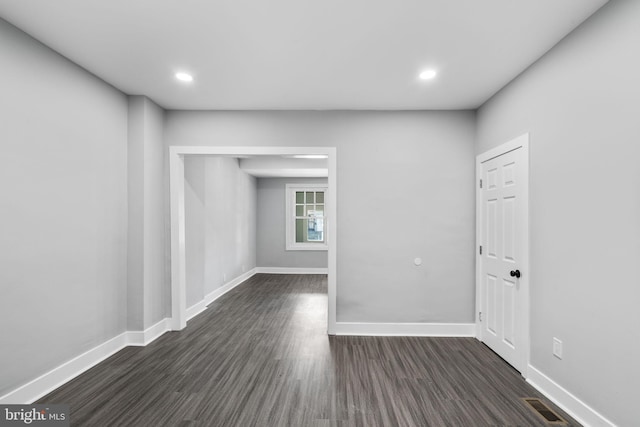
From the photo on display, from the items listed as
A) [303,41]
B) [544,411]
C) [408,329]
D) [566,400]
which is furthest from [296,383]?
[303,41]

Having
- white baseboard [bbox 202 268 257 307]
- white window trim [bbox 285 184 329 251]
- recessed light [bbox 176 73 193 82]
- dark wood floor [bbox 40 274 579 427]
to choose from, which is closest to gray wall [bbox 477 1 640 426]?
dark wood floor [bbox 40 274 579 427]

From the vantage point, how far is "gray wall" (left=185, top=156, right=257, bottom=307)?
4336 mm

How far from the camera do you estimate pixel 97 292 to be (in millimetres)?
2936

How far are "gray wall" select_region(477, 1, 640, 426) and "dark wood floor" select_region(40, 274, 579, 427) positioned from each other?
48cm

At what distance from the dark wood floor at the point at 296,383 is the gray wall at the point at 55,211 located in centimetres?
46

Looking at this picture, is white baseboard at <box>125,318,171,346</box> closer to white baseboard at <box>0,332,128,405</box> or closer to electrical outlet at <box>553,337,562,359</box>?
white baseboard at <box>0,332,128,405</box>

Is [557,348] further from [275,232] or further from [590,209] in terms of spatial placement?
[275,232]

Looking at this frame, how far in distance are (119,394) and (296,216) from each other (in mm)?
5800

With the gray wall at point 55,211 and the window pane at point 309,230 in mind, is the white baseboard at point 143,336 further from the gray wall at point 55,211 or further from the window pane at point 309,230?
the window pane at point 309,230

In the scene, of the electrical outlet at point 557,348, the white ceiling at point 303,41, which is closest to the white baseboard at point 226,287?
the white ceiling at point 303,41

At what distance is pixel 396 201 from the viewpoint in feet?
12.3

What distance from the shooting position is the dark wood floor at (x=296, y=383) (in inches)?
→ 83.9

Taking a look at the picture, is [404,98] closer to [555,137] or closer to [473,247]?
[555,137]

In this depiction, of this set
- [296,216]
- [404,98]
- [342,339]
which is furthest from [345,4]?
[296,216]
